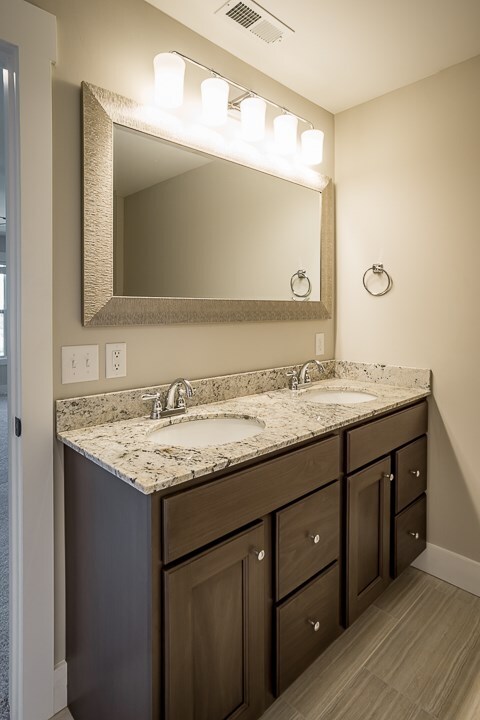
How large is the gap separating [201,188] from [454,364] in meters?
1.32

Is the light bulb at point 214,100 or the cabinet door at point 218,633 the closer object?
the cabinet door at point 218,633

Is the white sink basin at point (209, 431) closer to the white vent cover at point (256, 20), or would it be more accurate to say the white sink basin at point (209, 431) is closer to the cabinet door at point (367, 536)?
the cabinet door at point (367, 536)

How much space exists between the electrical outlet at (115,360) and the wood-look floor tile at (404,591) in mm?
1455

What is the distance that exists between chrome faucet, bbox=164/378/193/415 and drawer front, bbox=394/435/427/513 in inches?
Result: 36.2

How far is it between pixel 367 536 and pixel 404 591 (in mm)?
513

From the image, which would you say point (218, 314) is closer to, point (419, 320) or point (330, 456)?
point (330, 456)

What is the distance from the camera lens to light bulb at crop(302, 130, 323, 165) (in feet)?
6.84

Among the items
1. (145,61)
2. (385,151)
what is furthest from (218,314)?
(385,151)

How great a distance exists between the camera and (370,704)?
1428 mm

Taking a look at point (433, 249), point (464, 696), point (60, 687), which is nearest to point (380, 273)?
point (433, 249)

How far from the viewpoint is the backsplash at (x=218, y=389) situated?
4.63 feet

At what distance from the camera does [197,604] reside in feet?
3.57

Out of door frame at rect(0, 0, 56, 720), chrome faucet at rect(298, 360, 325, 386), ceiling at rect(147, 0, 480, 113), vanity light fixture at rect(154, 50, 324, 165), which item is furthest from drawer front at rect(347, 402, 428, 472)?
ceiling at rect(147, 0, 480, 113)

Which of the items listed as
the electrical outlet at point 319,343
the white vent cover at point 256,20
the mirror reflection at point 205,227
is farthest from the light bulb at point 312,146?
the electrical outlet at point 319,343
